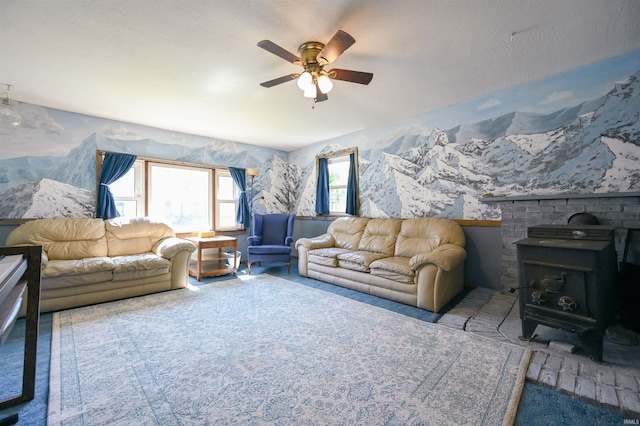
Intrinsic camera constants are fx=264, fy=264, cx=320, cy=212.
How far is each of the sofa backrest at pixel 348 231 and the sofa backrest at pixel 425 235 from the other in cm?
71

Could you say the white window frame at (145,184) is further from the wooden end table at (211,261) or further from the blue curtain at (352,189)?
the blue curtain at (352,189)

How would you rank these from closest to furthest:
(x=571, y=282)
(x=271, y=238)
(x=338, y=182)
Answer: (x=571, y=282), (x=271, y=238), (x=338, y=182)

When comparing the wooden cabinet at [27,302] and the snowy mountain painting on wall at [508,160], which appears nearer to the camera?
the wooden cabinet at [27,302]

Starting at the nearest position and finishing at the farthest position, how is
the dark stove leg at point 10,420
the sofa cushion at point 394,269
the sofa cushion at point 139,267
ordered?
1. the dark stove leg at point 10,420
2. the sofa cushion at point 394,269
3. the sofa cushion at point 139,267

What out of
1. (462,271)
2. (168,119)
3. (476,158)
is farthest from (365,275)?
(168,119)

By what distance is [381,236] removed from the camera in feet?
13.7

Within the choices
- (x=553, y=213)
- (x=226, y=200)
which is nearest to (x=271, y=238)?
(x=226, y=200)

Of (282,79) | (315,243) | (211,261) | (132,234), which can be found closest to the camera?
(282,79)

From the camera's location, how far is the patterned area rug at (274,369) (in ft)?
4.74

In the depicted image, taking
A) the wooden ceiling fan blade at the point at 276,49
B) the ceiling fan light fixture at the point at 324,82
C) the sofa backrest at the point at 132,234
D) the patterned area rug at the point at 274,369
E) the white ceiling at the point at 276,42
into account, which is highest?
the white ceiling at the point at 276,42

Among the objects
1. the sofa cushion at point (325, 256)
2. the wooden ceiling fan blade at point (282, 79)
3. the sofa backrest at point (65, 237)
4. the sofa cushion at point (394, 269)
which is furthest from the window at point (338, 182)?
the sofa backrest at point (65, 237)

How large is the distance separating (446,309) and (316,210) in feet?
10.7

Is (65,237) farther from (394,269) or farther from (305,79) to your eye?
(394,269)

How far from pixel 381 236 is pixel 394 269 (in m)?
1.09
